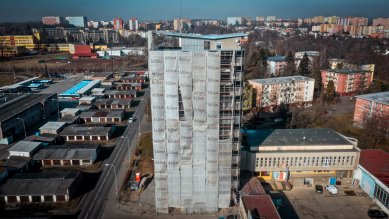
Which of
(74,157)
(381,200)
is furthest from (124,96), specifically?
(381,200)

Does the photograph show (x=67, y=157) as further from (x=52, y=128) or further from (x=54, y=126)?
(x=54, y=126)

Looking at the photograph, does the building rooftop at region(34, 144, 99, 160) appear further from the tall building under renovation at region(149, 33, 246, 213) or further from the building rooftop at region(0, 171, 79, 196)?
the tall building under renovation at region(149, 33, 246, 213)

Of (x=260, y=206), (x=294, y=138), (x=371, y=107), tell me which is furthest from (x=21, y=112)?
(x=371, y=107)

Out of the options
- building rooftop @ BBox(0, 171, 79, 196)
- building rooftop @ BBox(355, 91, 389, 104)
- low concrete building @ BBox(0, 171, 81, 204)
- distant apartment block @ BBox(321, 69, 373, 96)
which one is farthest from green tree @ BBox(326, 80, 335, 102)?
low concrete building @ BBox(0, 171, 81, 204)

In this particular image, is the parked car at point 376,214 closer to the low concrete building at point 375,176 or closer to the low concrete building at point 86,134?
the low concrete building at point 375,176

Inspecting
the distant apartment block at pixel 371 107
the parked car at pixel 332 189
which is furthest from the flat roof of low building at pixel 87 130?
the distant apartment block at pixel 371 107

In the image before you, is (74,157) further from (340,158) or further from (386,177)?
(386,177)
